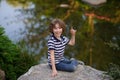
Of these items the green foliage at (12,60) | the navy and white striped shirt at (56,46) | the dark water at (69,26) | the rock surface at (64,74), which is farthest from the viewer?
the dark water at (69,26)

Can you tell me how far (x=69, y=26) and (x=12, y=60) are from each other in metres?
4.39

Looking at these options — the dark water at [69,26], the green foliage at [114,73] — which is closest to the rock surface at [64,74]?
the green foliage at [114,73]

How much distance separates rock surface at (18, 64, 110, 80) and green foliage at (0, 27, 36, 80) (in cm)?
60

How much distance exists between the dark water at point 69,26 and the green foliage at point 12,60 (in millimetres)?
1094

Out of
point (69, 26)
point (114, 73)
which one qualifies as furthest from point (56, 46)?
point (69, 26)

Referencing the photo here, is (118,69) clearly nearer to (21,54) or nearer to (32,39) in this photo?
(21,54)

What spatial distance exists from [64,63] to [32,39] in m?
4.32

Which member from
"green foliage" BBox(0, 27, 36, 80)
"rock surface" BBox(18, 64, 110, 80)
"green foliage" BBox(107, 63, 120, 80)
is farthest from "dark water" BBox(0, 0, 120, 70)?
"green foliage" BBox(107, 63, 120, 80)

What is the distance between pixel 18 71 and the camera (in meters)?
4.78

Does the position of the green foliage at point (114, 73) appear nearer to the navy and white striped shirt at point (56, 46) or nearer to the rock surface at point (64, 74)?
the rock surface at point (64, 74)

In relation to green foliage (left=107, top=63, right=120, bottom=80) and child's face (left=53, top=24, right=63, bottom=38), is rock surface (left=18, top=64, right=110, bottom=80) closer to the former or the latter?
green foliage (left=107, top=63, right=120, bottom=80)

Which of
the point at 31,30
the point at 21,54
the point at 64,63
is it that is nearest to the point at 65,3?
the point at 31,30

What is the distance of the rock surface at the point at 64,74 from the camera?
12.9 ft

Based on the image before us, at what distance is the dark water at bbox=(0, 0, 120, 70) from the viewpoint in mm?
7469
